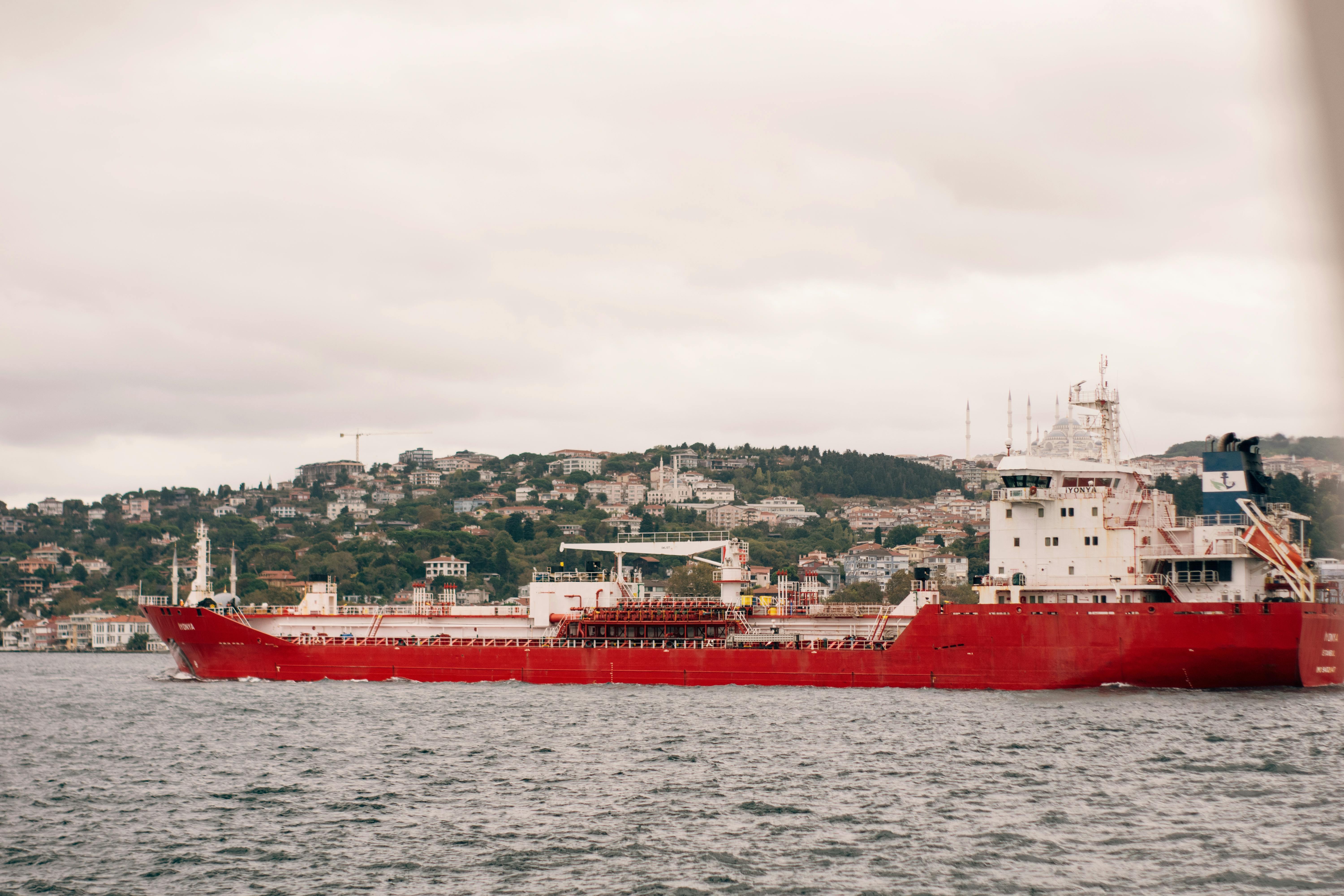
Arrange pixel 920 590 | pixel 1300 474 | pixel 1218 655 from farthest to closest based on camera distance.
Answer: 1. pixel 920 590
2. pixel 1218 655
3. pixel 1300 474

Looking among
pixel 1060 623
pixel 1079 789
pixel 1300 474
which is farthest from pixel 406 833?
pixel 1060 623

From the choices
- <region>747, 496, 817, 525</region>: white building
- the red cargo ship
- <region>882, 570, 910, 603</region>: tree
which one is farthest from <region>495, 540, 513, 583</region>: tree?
the red cargo ship

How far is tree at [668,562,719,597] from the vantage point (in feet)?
351

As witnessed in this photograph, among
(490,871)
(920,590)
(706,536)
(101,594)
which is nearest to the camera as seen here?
(490,871)

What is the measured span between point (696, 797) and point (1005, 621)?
20250mm

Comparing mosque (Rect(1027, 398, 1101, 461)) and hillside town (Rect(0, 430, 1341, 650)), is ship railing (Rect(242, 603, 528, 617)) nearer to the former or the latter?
mosque (Rect(1027, 398, 1101, 461))

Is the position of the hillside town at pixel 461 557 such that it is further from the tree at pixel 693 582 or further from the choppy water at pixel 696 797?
the choppy water at pixel 696 797

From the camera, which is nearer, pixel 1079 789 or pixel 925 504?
pixel 1079 789

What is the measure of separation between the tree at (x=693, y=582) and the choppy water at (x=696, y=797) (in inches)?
2564

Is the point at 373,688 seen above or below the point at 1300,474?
below

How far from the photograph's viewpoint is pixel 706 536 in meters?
146

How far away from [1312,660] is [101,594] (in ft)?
514

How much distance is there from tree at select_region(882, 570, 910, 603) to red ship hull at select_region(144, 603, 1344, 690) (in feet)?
151

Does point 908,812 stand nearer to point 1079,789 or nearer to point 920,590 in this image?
point 1079,789
